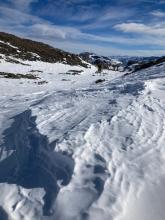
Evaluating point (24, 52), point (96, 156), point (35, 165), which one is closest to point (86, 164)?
point (96, 156)

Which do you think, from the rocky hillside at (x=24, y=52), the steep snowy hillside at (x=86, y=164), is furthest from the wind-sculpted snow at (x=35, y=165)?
the rocky hillside at (x=24, y=52)

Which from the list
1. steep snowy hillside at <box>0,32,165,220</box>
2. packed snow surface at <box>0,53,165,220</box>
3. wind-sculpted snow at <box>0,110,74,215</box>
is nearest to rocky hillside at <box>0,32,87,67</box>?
packed snow surface at <box>0,53,165,220</box>

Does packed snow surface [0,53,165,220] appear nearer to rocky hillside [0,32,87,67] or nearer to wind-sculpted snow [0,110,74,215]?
wind-sculpted snow [0,110,74,215]

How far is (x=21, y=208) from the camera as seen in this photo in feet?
18.3

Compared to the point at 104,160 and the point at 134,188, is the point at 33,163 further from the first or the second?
the point at 134,188

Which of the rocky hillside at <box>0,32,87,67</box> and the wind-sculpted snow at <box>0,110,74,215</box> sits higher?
the wind-sculpted snow at <box>0,110,74,215</box>

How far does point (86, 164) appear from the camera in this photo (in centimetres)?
647

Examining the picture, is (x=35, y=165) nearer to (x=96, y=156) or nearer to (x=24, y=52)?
(x=96, y=156)

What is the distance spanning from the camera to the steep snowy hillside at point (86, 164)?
A: 5.43 m

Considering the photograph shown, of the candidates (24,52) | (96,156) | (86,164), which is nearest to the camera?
(86,164)

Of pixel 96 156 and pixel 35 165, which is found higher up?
pixel 96 156

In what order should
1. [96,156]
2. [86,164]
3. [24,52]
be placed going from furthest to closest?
[24,52], [96,156], [86,164]

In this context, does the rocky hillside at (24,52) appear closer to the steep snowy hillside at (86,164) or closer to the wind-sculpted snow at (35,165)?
the steep snowy hillside at (86,164)

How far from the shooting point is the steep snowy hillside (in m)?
5.43
